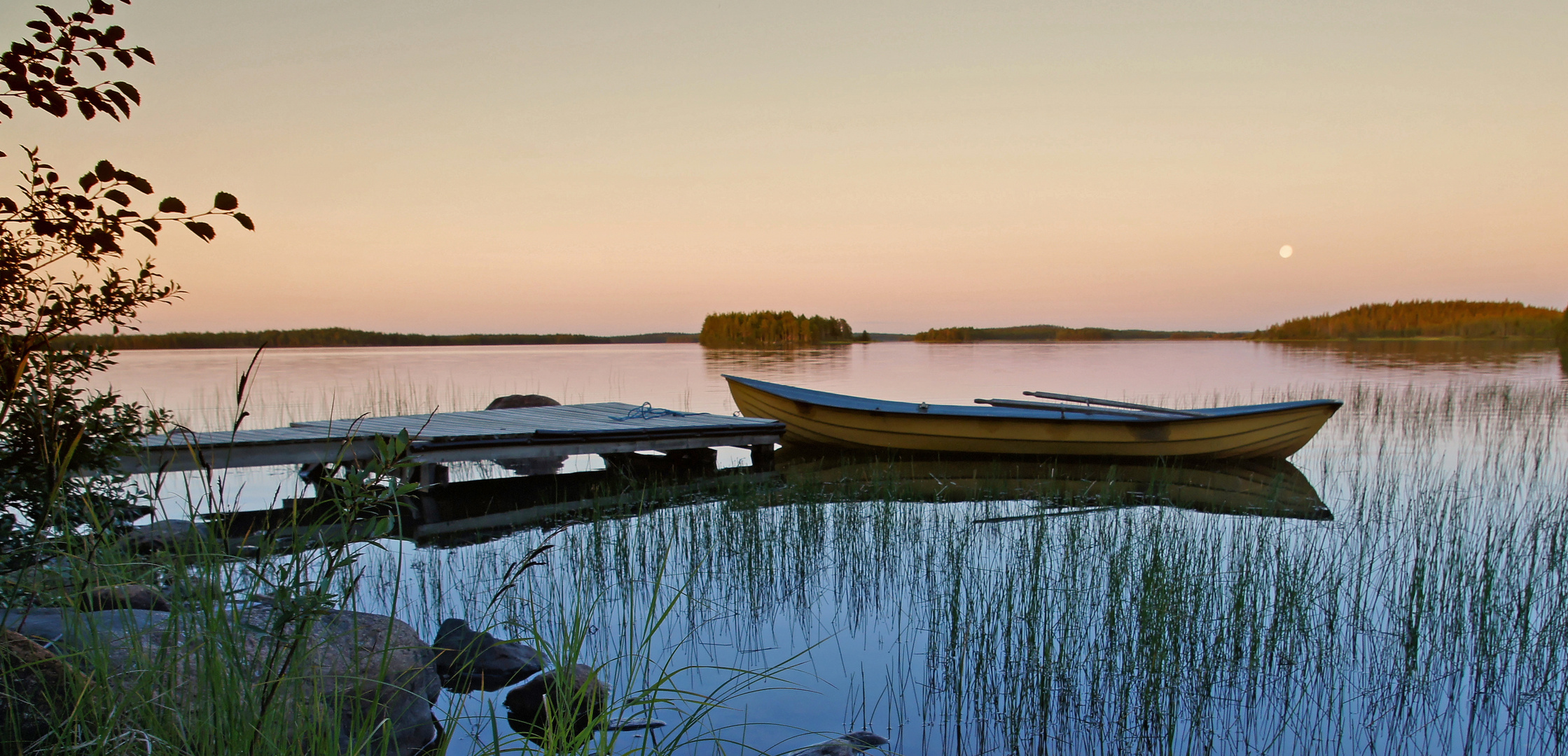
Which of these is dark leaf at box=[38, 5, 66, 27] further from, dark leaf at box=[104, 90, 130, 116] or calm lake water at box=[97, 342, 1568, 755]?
calm lake water at box=[97, 342, 1568, 755]

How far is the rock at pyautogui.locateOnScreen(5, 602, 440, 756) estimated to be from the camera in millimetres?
1644

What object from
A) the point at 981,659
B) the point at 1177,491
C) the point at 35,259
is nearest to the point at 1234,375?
the point at 1177,491

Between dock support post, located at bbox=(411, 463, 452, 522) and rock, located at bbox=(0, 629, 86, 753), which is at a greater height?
rock, located at bbox=(0, 629, 86, 753)

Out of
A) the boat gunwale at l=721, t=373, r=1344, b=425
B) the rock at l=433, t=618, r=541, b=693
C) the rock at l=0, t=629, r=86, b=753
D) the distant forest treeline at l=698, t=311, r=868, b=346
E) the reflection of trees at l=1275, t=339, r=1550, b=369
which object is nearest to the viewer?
the rock at l=0, t=629, r=86, b=753

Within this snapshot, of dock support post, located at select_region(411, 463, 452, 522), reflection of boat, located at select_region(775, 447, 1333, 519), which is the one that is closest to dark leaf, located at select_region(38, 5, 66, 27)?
dock support post, located at select_region(411, 463, 452, 522)

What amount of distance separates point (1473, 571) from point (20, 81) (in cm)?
622

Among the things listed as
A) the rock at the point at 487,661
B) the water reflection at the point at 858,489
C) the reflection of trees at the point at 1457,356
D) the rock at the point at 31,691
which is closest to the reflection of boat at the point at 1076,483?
the water reflection at the point at 858,489

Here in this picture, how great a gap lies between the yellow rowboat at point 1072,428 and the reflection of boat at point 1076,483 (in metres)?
0.20

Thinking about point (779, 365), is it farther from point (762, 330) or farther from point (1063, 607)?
point (762, 330)

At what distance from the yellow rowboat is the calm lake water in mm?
477

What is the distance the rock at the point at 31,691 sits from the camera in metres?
1.87

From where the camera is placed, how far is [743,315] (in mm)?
68688

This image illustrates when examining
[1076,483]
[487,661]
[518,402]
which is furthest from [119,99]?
[518,402]

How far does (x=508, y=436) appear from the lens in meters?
8.23
